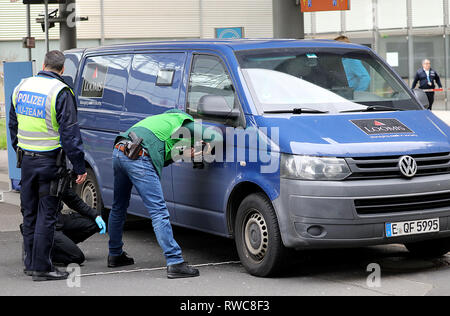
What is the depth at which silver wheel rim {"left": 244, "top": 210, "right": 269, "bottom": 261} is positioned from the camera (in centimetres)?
670

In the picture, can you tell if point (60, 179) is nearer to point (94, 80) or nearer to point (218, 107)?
point (218, 107)

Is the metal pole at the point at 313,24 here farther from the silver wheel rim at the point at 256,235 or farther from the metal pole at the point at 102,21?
the silver wheel rim at the point at 256,235

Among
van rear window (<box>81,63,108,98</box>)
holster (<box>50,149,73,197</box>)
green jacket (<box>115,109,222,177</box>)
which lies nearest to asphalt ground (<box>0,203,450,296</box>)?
holster (<box>50,149,73,197</box>)

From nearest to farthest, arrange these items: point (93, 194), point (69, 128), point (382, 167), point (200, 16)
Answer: point (382, 167), point (69, 128), point (93, 194), point (200, 16)

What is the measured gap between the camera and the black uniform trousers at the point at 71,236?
741cm

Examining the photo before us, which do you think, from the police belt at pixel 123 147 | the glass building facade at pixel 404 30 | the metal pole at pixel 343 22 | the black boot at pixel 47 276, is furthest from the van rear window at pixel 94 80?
the metal pole at pixel 343 22

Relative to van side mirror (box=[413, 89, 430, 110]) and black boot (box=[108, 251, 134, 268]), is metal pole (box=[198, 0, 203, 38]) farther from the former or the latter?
black boot (box=[108, 251, 134, 268])

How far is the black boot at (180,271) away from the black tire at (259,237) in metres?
0.43

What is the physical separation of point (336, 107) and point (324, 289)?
63.4 inches

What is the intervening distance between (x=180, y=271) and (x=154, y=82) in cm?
207

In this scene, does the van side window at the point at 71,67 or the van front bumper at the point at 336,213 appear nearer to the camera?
the van front bumper at the point at 336,213

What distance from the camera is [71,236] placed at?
306 inches

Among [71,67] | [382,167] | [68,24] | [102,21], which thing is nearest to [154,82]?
[71,67]

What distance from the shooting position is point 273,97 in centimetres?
709
